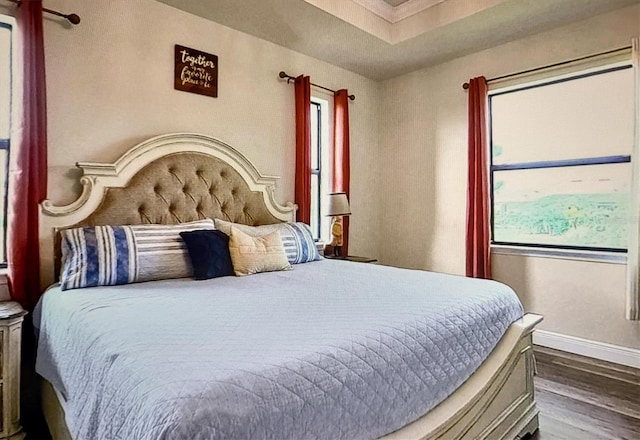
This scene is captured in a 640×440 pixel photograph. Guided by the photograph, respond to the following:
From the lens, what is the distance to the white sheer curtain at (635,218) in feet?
8.84

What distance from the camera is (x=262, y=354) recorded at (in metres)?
1.07

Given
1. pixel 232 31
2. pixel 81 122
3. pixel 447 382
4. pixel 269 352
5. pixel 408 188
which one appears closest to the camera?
pixel 269 352

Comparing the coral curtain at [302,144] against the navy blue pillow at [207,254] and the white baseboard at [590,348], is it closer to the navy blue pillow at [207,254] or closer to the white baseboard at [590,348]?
the navy blue pillow at [207,254]

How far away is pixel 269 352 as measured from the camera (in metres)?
1.09

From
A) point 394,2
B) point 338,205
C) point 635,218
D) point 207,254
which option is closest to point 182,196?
point 207,254

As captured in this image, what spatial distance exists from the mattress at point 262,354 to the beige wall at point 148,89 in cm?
105

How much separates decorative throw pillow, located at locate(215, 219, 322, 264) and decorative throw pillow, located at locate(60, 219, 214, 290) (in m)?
0.40

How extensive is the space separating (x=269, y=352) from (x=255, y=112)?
255cm

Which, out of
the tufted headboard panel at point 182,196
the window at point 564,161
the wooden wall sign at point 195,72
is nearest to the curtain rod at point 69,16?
the wooden wall sign at point 195,72

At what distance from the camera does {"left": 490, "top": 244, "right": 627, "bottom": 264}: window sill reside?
2.91 meters

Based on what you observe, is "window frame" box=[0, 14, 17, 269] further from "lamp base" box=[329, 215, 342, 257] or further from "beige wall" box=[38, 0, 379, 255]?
"lamp base" box=[329, 215, 342, 257]

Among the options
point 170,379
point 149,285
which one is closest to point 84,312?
point 149,285

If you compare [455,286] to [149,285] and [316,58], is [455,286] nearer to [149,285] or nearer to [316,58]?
[149,285]

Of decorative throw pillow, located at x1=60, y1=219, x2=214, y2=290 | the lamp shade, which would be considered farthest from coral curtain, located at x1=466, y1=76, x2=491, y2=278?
decorative throw pillow, located at x1=60, y1=219, x2=214, y2=290
